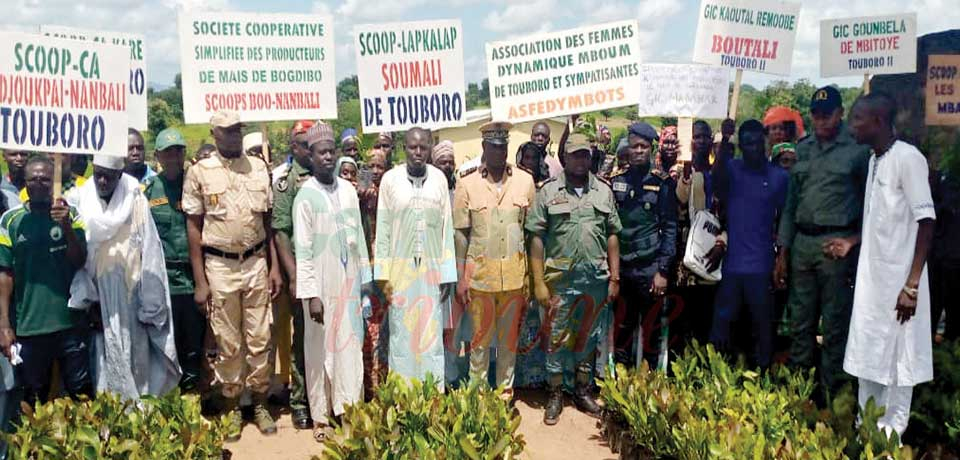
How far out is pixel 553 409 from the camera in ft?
18.8

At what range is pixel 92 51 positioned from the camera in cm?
454

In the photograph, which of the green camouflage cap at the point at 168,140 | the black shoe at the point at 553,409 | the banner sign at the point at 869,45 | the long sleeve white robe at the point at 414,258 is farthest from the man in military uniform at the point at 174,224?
the banner sign at the point at 869,45

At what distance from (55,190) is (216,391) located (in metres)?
2.09

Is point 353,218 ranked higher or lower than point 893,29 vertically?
lower

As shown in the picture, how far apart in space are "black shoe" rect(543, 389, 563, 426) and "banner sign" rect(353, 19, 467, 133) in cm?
237

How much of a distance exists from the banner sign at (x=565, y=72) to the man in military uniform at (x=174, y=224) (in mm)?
2537

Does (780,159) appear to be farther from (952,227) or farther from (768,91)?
(768,91)

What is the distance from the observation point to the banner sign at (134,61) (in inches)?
231

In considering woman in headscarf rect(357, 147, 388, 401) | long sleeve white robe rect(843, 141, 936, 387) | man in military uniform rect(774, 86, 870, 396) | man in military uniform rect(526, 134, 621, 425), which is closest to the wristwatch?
long sleeve white robe rect(843, 141, 936, 387)

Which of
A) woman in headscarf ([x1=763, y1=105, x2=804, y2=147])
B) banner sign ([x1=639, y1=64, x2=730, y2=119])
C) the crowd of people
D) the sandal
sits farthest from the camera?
banner sign ([x1=639, y1=64, x2=730, y2=119])

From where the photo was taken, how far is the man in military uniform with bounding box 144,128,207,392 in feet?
17.4

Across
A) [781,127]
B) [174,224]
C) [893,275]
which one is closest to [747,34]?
[781,127]

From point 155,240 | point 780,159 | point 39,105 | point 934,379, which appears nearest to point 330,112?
point 155,240

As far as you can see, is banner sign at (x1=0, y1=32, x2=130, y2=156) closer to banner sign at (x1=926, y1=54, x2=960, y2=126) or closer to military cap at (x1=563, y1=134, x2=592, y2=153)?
military cap at (x1=563, y1=134, x2=592, y2=153)
